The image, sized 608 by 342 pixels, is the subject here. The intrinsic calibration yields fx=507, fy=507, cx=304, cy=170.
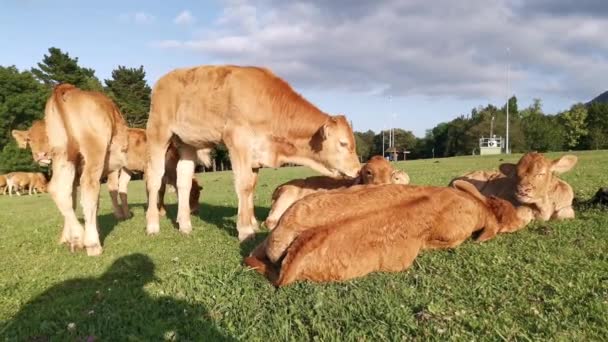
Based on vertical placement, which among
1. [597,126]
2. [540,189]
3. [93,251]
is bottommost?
[93,251]

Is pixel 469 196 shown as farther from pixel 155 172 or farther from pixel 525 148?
pixel 525 148

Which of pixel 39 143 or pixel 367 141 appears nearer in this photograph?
pixel 39 143

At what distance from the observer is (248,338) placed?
3916 millimetres

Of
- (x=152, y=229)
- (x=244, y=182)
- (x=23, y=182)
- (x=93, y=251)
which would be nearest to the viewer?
(x=93, y=251)

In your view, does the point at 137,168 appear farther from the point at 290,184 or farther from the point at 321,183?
the point at 321,183

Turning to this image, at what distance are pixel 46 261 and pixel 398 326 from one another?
5674mm

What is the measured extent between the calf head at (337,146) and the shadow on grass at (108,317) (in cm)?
408

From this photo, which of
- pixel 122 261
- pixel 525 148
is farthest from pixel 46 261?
pixel 525 148

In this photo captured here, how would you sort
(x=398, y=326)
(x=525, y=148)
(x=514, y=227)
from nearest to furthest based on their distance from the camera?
(x=398, y=326) → (x=514, y=227) → (x=525, y=148)

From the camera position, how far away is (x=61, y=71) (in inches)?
2539

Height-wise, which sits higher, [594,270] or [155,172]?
[155,172]

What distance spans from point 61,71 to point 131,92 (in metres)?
9.26

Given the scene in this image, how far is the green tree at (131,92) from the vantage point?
2628 inches

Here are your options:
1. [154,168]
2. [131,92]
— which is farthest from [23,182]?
[154,168]
